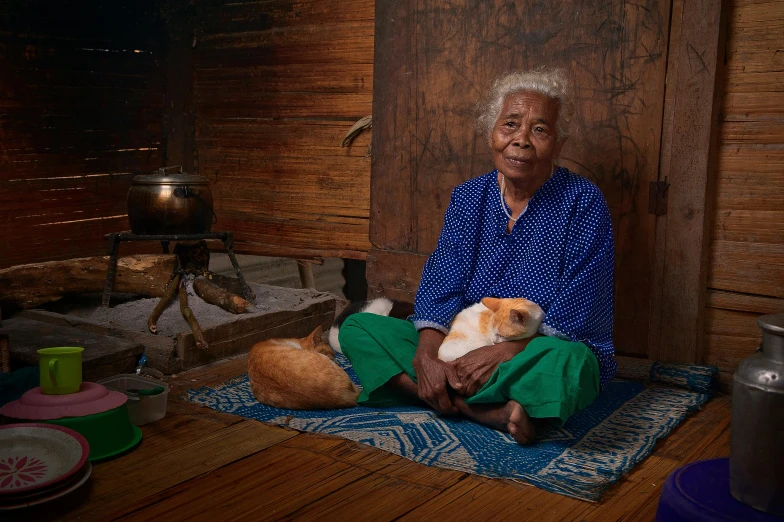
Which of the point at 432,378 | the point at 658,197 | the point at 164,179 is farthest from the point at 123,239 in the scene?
the point at 658,197

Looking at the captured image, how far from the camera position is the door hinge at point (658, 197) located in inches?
137

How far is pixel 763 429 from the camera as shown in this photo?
1.63m

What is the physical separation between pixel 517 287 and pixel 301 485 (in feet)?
4.08

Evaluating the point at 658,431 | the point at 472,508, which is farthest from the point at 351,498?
the point at 658,431

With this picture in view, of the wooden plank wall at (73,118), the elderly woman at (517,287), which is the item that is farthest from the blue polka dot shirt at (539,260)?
the wooden plank wall at (73,118)

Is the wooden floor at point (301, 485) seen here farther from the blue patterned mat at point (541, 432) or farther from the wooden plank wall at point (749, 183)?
the wooden plank wall at point (749, 183)

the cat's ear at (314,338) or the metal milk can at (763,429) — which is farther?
the cat's ear at (314,338)

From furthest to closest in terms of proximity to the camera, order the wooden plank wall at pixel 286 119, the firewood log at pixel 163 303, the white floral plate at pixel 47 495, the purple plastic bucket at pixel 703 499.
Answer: the wooden plank wall at pixel 286 119, the firewood log at pixel 163 303, the white floral plate at pixel 47 495, the purple plastic bucket at pixel 703 499

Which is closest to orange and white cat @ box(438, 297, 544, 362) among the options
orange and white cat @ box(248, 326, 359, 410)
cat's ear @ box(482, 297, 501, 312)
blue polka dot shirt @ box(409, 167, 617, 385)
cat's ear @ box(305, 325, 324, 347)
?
cat's ear @ box(482, 297, 501, 312)

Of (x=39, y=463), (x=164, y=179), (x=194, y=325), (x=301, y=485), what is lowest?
(x=301, y=485)

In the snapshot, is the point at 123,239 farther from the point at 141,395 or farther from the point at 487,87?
the point at 487,87

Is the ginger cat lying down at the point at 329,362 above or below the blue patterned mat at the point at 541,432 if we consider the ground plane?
above

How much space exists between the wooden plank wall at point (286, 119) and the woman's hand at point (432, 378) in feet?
6.64

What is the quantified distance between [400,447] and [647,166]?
72.7 inches
